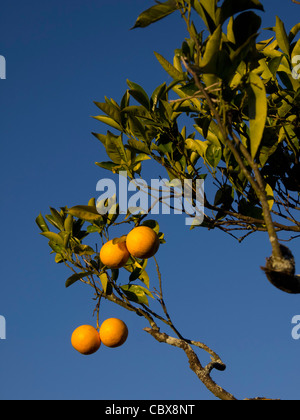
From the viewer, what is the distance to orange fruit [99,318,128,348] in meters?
2.27

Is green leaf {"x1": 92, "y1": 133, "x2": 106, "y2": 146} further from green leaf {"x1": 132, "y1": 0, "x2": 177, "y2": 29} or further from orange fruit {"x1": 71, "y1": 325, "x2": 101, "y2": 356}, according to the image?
orange fruit {"x1": 71, "y1": 325, "x2": 101, "y2": 356}

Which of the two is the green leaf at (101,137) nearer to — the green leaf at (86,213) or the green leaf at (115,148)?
the green leaf at (115,148)

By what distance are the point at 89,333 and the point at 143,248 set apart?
2.13 ft

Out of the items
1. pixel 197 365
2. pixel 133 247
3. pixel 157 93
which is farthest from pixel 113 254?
pixel 157 93

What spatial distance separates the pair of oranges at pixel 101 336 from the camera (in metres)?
2.28

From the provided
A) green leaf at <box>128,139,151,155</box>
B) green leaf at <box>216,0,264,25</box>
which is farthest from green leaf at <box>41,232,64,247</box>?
green leaf at <box>216,0,264,25</box>

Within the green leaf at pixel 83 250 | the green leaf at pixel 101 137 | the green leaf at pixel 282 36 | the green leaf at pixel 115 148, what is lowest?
the green leaf at pixel 83 250

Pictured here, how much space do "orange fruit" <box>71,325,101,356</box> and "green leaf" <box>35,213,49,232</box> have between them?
558mm

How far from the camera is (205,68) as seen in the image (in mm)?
1473

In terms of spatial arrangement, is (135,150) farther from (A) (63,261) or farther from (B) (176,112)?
(A) (63,261)

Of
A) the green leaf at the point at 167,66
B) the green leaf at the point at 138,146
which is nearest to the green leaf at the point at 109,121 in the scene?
the green leaf at the point at 138,146

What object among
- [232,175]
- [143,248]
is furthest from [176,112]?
[143,248]

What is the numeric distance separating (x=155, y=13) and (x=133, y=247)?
91 centimetres

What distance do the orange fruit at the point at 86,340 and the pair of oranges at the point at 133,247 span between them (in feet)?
1.42
